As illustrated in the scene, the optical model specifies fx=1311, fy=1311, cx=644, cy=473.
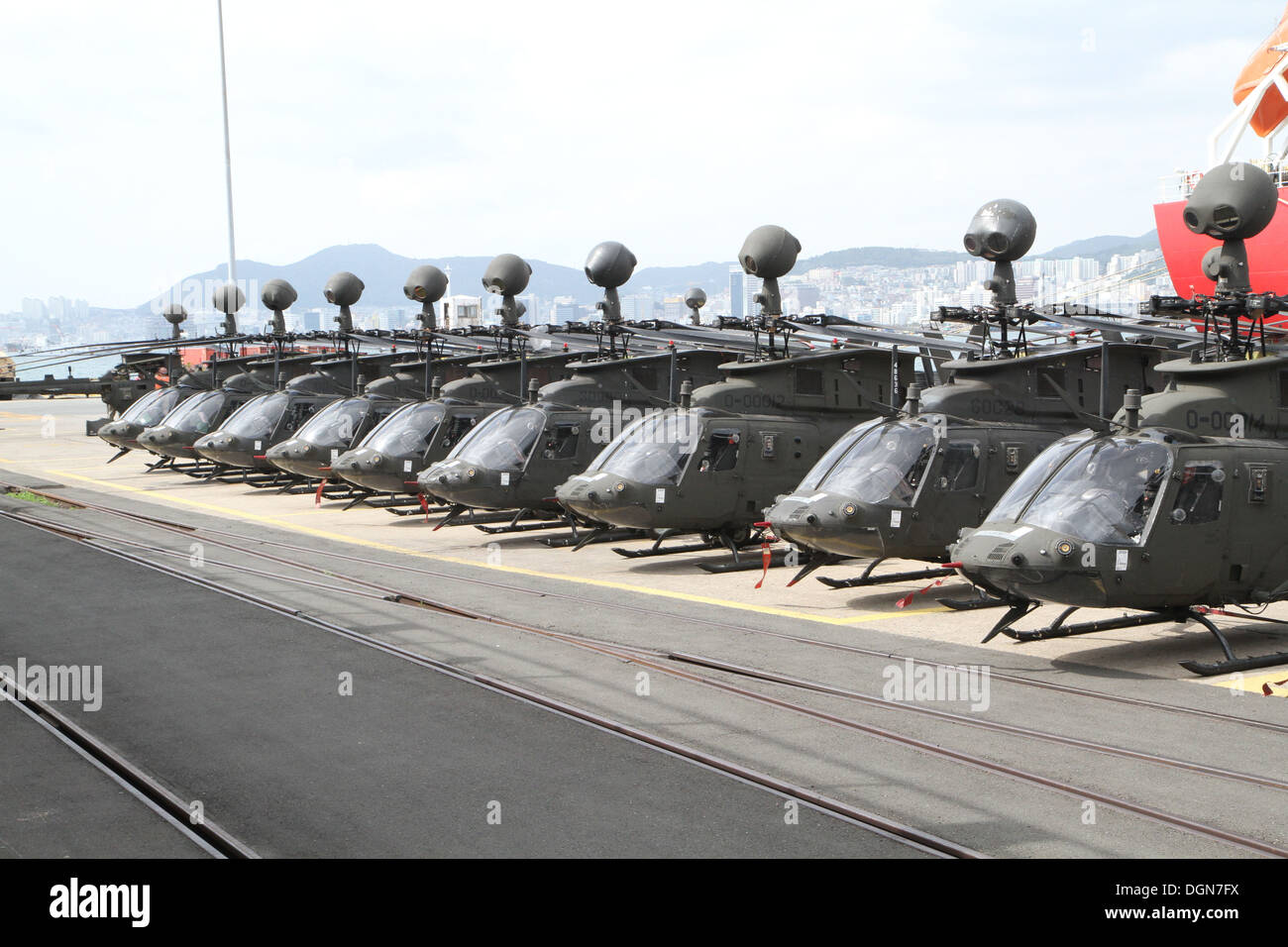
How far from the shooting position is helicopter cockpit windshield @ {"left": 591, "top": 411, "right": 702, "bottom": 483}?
18.2 m

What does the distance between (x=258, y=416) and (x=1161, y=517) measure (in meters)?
22.8

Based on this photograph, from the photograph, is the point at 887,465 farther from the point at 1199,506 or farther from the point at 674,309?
the point at 674,309

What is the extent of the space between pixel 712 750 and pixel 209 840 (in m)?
3.34

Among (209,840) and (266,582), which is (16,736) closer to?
(209,840)

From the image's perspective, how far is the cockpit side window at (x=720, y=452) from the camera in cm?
1842

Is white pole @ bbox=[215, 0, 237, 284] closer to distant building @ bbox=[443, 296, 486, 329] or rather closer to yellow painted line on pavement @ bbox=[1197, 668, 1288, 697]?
distant building @ bbox=[443, 296, 486, 329]

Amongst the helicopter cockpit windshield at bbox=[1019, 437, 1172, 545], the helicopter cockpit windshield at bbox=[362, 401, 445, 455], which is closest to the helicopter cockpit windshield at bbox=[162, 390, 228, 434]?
the helicopter cockpit windshield at bbox=[362, 401, 445, 455]

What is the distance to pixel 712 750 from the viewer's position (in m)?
8.92

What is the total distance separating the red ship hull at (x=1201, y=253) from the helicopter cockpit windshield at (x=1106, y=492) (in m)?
28.0

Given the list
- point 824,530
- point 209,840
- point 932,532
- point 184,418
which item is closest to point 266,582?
point 824,530

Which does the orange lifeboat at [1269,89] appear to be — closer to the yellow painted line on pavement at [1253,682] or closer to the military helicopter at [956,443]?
the military helicopter at [956,443]

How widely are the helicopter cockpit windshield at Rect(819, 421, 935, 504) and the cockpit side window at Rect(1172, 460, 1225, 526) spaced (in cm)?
400

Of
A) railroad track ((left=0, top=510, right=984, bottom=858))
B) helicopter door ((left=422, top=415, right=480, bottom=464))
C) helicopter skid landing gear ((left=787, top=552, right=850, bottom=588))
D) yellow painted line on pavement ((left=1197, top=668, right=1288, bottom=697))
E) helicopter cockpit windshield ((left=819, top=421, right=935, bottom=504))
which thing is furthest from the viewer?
helicopter door ((left=422, top=415, right=480, bottom=464))

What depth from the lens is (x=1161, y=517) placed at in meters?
11.4
